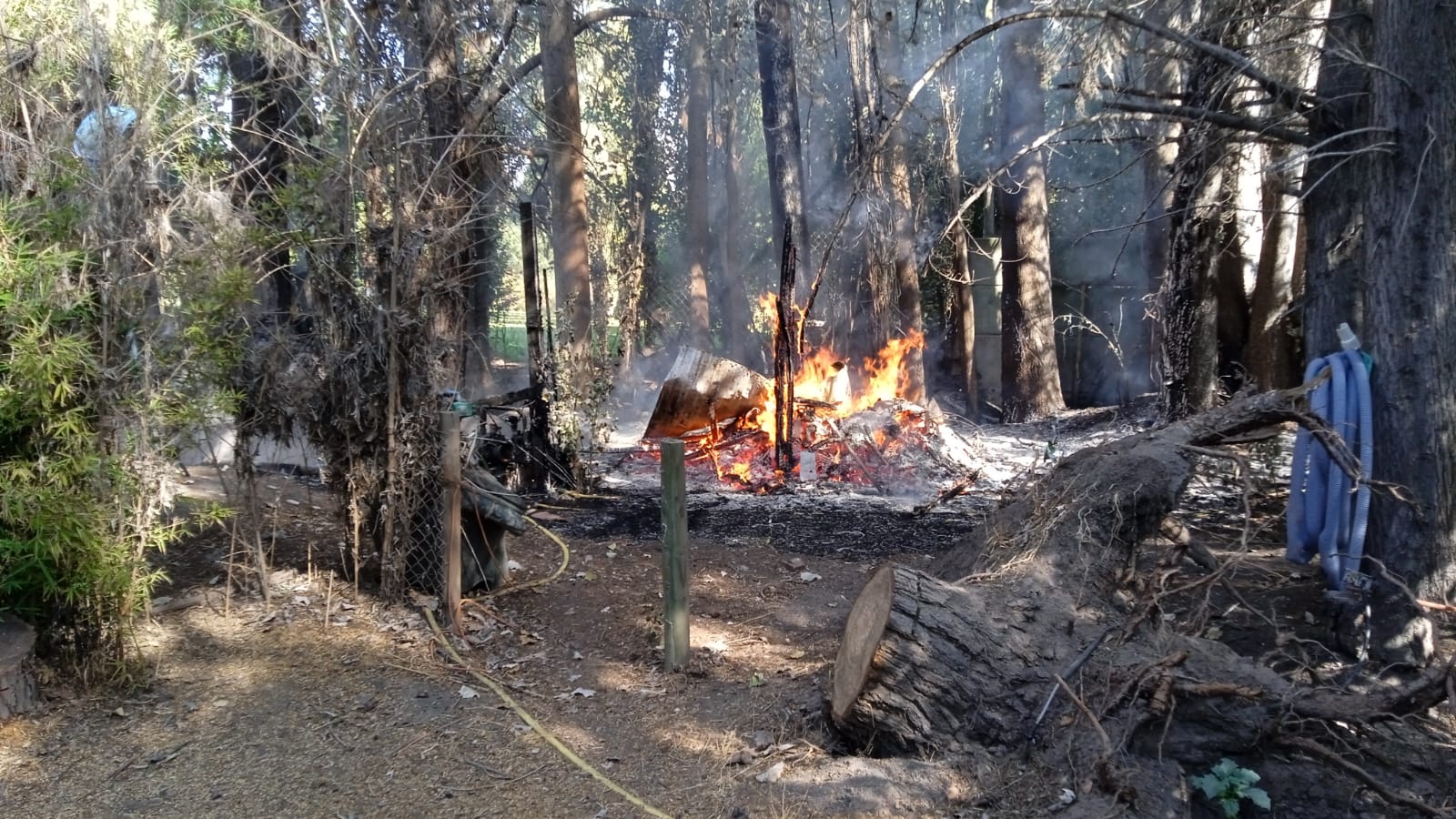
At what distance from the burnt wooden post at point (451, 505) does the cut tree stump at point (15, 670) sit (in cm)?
197

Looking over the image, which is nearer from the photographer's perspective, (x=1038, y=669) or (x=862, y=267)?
(x=1038, y=669)

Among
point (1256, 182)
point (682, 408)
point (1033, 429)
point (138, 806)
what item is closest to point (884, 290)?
point (1033, 429)

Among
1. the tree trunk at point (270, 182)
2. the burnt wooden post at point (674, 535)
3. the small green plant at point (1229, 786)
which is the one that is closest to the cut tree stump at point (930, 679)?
the small green plant at point (1229, 786)

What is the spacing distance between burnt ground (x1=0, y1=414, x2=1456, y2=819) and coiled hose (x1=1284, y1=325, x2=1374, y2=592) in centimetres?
38

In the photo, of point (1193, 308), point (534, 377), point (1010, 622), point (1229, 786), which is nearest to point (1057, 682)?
point (1010, 622)

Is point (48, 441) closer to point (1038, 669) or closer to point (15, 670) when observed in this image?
point (15, 670)

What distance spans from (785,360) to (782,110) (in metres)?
5.08

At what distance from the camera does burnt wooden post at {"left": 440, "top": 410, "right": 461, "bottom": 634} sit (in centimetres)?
539

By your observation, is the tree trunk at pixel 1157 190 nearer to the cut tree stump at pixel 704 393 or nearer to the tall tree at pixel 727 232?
the cut tree stump at pixel 704 393

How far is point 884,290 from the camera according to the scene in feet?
45.2

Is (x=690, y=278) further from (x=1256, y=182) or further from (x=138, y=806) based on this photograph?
(x=138, y=806)

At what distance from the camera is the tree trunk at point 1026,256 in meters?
14.6

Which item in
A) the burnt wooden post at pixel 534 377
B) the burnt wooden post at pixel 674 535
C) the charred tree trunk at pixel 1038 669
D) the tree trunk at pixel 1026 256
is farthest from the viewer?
the tree trunk at pixel 1026 256

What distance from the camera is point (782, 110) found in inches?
535
